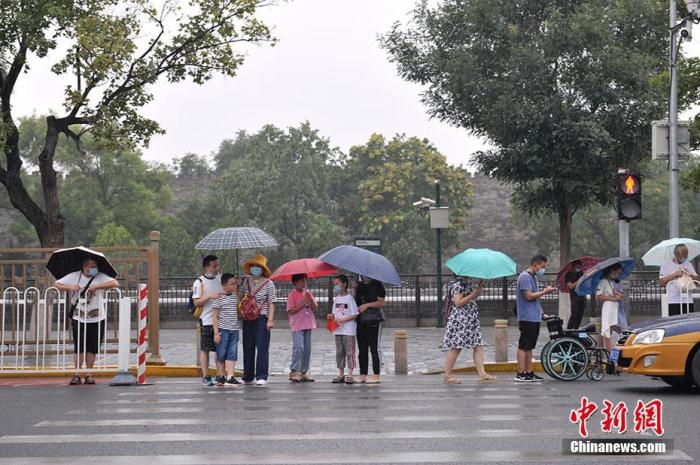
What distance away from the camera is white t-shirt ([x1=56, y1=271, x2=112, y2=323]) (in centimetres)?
1556

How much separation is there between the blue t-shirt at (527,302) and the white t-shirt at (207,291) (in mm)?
4224

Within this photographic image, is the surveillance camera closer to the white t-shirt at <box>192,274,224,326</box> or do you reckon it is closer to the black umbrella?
the white t-shirt at <box>192,274,224,326</box>

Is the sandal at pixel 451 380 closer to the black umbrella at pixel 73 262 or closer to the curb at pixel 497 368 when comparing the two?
the curb at pixel 497 368

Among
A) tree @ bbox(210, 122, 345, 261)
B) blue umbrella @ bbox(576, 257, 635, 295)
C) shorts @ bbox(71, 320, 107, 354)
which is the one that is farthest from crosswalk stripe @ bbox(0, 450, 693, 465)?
tree @ bbox(210, 122, 345, 261)

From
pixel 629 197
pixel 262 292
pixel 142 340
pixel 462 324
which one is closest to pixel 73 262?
pixel 142 340

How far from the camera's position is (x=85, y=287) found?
15562mm

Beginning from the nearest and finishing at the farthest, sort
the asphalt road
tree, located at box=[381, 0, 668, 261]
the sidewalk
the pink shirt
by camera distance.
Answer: the asphalt road < the pink shirt < the sidewalk < tree, located at box=[381, 0, 668, 261]

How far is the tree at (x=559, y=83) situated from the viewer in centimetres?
3153

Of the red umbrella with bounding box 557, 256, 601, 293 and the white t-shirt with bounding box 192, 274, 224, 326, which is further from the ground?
the red umbrella with bounding box 557, 256, 601, 293

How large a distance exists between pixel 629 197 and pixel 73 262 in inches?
341

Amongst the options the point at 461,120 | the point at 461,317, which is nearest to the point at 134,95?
the point at 461,120

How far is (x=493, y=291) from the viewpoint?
32.5m

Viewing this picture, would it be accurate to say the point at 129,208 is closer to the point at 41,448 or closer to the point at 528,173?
the point at 528,173

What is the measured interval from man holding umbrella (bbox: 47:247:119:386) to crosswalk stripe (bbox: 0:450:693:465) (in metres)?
6.43
